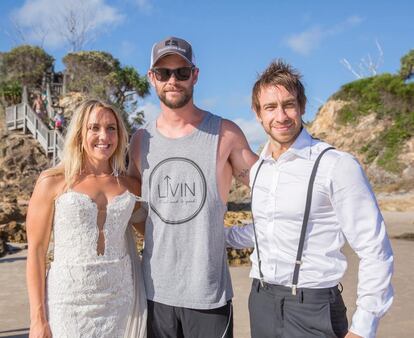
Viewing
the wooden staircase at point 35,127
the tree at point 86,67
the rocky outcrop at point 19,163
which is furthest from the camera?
the tree at point 86,67

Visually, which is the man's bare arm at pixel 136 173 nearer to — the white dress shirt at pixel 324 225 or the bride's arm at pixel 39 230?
the bride's arm at pixel 39 230

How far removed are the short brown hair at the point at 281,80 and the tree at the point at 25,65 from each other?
1328 inches

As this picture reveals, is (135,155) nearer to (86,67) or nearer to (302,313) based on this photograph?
(302,313)

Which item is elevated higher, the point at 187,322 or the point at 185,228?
the point at 185,228

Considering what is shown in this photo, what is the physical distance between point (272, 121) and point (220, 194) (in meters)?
0.67

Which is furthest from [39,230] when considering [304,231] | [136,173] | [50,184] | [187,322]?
[304,231]

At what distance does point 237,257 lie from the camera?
928 cm

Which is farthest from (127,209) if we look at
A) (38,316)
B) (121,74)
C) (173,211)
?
(121,74)

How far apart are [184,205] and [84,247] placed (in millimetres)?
590

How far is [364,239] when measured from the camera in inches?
80.7

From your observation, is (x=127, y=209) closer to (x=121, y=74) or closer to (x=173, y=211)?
(x=173, y=211)

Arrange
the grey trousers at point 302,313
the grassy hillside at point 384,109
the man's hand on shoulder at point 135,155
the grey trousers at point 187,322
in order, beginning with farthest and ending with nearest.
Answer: the grassy hillside at point 384,109 < the man's hand on shoulder at point 135,155 < the grey trousers at point 187,322 < the grey trousers at point 302,313

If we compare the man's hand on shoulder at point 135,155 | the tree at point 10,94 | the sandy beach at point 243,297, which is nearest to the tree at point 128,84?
the tree at point 10,94

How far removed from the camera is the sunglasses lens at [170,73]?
2.92 m
